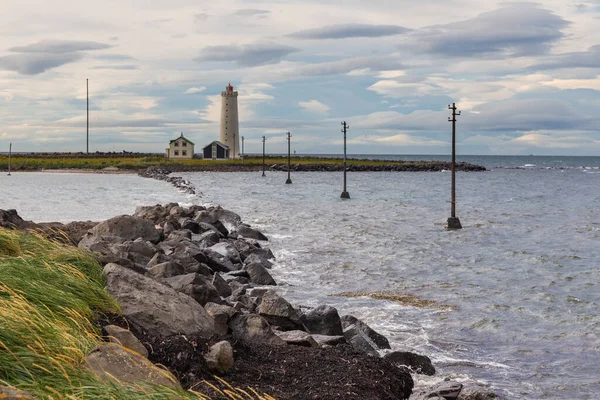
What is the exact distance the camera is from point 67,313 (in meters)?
7.50

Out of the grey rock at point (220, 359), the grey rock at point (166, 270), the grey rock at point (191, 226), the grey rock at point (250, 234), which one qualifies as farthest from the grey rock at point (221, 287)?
the grey rock at point (250, 234)

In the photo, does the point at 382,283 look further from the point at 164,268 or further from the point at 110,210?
the point at 110,210

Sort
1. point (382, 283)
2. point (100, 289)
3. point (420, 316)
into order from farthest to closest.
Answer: point (382, 283) → point (420, 316) → point (100, 289)

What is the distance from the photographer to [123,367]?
6.05 meters

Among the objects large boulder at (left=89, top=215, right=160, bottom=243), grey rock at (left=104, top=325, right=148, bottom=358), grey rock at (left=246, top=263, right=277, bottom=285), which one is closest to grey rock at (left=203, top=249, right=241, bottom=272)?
grey rock at (left=246, top=263, right=277, bottom=285)

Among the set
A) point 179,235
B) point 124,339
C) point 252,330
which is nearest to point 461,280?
point 179,235

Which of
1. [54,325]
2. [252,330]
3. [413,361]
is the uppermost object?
[54,325]

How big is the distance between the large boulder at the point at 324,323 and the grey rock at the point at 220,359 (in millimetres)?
3827

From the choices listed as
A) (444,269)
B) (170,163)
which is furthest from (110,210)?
(170,163)

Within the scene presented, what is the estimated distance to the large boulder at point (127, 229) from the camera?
18719mm

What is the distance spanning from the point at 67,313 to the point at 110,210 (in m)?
28.3

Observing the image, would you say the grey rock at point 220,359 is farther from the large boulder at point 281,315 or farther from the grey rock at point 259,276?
the grey rock at point 259,276

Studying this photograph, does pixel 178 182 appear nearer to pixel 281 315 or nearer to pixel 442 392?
pixel 281 315

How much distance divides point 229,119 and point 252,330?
358ft
